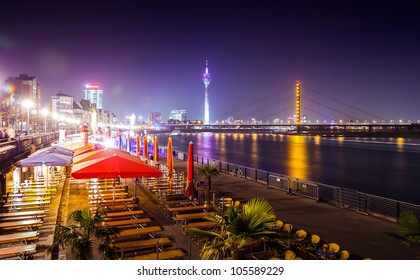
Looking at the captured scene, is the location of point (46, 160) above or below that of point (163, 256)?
above

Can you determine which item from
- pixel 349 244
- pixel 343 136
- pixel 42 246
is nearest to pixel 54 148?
pixel 42 246

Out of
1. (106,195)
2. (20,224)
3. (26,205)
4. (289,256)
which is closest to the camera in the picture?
(289,256)

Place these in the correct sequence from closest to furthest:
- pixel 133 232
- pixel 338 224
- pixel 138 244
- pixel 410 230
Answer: pixel 410 230 < pixel 138 244 < pixel 133 232 < pixel 338 224

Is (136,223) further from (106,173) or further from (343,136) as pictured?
(343,136)

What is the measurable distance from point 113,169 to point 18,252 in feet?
9.60

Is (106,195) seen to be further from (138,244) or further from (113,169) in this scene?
(138,244)

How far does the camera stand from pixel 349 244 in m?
7.87

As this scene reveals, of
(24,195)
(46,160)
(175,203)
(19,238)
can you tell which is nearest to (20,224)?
(19,238)

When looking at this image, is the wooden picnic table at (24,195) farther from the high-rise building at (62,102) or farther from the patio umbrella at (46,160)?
the high-rise building at (62,102)

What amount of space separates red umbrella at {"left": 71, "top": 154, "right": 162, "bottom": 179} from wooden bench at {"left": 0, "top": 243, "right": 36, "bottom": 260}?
2207 mm

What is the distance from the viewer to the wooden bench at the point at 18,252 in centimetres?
635

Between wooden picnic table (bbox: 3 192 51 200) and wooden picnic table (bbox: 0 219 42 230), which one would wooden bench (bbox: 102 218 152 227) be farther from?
wooden picnic table (bbox: 3 192 51 200)

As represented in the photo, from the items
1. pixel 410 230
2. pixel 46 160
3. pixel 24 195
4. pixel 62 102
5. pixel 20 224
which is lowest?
pixel 20 224

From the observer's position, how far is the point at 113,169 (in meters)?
8.84
